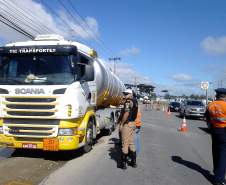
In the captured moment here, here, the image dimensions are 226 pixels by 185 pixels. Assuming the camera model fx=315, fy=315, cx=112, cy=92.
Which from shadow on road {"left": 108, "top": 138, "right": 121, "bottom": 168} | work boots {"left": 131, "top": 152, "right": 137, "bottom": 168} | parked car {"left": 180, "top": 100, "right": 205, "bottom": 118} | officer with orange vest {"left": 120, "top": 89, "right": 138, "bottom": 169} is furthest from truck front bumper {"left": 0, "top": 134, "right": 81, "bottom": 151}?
parked car {"left": 180, "top": 100, "right": 205, "bottom": 118}

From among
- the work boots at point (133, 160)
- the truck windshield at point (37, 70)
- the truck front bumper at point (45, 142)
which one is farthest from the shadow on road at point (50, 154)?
the truck windshield at point (37, 70)

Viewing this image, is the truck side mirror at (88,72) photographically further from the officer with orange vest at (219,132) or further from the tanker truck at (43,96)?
the officer with orange vest at (219,132)

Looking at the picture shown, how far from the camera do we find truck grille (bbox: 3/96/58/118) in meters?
7.94

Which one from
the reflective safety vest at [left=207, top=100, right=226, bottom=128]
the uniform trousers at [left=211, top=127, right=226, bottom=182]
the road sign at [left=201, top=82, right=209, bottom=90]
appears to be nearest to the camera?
the uniform trousers at [left=211, top=127, right=226, bottom=182]

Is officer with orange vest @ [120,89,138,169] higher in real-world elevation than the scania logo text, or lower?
lower

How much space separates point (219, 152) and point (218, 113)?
2.71 feet

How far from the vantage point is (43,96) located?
26.1ft

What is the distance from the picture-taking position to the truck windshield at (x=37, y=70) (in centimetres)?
827

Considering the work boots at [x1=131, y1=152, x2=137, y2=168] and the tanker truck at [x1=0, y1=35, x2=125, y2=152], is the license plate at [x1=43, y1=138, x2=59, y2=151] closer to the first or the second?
the tanker truck at [x1=0, y1=35, x2=125, y2=152]

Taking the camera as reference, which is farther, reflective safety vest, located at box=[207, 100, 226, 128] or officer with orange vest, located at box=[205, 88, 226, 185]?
reflective safety vest, located at box=[207, 100, 226, 128]

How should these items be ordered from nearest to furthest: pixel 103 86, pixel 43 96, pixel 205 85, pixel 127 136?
pixel 127 136
pixel 43 96
pixel 103 86
pixel 205 85

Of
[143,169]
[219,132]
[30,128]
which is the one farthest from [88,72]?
[219,132]

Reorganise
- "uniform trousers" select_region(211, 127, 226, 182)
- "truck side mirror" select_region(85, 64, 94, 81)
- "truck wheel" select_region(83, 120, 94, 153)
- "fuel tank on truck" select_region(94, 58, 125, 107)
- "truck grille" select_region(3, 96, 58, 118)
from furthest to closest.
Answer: "fuel tank on truck" select_region(94, 58, 125, 107)
"truck wheel" select_region(83, 120, 94, 153)
"truck side mirror" select_region(85, 64, 94, 81)
"truck grille" select_region(3, 96, 58, 118)
"uniform trousers" select_region(211, 127, 226, 182)

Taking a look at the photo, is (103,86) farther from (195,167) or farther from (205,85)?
(205,85)
